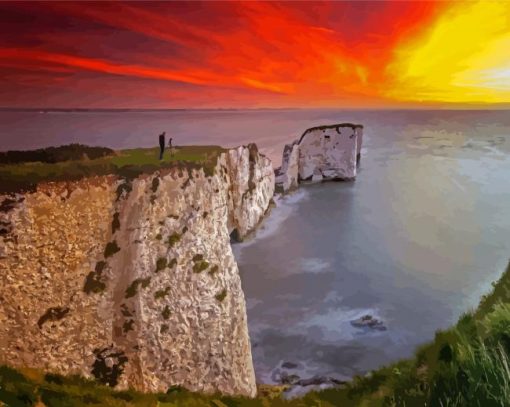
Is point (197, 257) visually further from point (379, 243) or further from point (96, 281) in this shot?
point (379, 243)

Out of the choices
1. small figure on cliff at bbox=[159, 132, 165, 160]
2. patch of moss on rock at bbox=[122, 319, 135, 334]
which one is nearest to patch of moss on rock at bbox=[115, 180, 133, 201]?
small figure on cliff at bbox=[159, 132, 165, 160]

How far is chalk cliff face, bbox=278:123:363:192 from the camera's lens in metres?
4.81

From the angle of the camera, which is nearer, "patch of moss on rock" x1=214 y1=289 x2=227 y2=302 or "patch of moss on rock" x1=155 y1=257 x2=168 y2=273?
"patch of moss on rock" x1=155 y1=257 x2=168 y2=273

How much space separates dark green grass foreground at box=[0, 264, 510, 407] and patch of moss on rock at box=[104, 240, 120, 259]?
0.81m

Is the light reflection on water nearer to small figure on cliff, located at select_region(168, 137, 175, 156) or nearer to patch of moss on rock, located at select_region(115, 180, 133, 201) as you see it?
small figure on cliff, located at select_region(168, 137, 175, 156)

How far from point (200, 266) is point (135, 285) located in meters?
0.53

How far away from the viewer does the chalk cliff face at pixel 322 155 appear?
4.81m

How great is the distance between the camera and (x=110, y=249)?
9.73ft

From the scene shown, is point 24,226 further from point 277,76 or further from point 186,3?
point 277,76

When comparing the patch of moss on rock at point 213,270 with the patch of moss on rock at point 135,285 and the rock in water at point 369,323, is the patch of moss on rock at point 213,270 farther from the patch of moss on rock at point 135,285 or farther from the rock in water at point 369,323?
the rock in water at point 369,323

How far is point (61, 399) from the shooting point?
79.0 inches

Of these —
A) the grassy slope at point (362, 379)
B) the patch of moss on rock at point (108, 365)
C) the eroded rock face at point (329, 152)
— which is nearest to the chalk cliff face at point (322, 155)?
the eroded rock face at point (329, 152)

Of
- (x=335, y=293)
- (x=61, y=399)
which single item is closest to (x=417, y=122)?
(x=335, y=293)

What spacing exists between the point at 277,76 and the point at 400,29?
115cm
